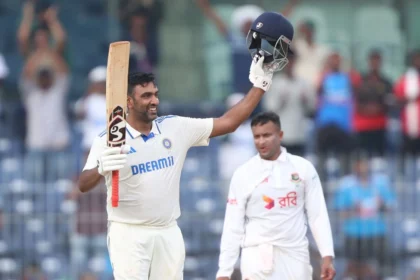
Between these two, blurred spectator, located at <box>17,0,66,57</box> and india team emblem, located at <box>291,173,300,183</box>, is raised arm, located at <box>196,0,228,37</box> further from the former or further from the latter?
india team emblem, located at <box>291,173,300,183</box>

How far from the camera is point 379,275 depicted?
12.9 metres

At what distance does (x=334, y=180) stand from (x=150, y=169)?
543 cm

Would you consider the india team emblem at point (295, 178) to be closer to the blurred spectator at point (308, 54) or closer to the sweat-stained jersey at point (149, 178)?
the sweat-stained jersey at point (149, 178)

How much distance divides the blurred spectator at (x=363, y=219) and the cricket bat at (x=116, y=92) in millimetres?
5615

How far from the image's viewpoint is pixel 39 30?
587 inches

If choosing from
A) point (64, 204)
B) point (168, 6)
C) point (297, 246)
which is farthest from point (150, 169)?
point (168, 6)

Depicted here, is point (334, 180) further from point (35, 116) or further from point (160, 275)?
point (160, 275)

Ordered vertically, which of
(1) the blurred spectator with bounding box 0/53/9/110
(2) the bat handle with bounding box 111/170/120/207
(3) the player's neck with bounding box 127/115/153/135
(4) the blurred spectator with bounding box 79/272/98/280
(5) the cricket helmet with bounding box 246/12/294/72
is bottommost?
(4) the blurred spectator with bounding box 79/272/98/280

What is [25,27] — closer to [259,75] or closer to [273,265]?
[273,265]

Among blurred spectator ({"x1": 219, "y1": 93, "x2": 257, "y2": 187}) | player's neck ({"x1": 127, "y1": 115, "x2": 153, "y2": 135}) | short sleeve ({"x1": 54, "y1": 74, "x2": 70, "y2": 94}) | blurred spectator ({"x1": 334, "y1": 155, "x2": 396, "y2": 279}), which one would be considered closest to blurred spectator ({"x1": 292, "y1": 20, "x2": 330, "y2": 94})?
blurred spectator ({"x1": 219, "y1": 93, "x2": 257, "y2": 187})

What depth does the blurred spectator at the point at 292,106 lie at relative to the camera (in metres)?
14.0

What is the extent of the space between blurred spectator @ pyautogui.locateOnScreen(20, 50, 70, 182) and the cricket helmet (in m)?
6.36

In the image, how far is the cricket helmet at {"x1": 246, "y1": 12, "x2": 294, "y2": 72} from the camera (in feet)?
26.5

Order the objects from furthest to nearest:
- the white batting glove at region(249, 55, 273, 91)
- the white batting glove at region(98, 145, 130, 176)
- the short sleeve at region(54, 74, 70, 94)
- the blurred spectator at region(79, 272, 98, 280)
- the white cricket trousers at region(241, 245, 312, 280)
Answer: the short sleeve at region(54, 74, 70, 94) < the blurred spectator at region(79, 272, 98, 280) < the white cricket trousers at region(241, 245, 312, 280) < the white batting glove at region(249, 55, 273, 91) < the white batting glove at region(98, 145, 130, 176)
